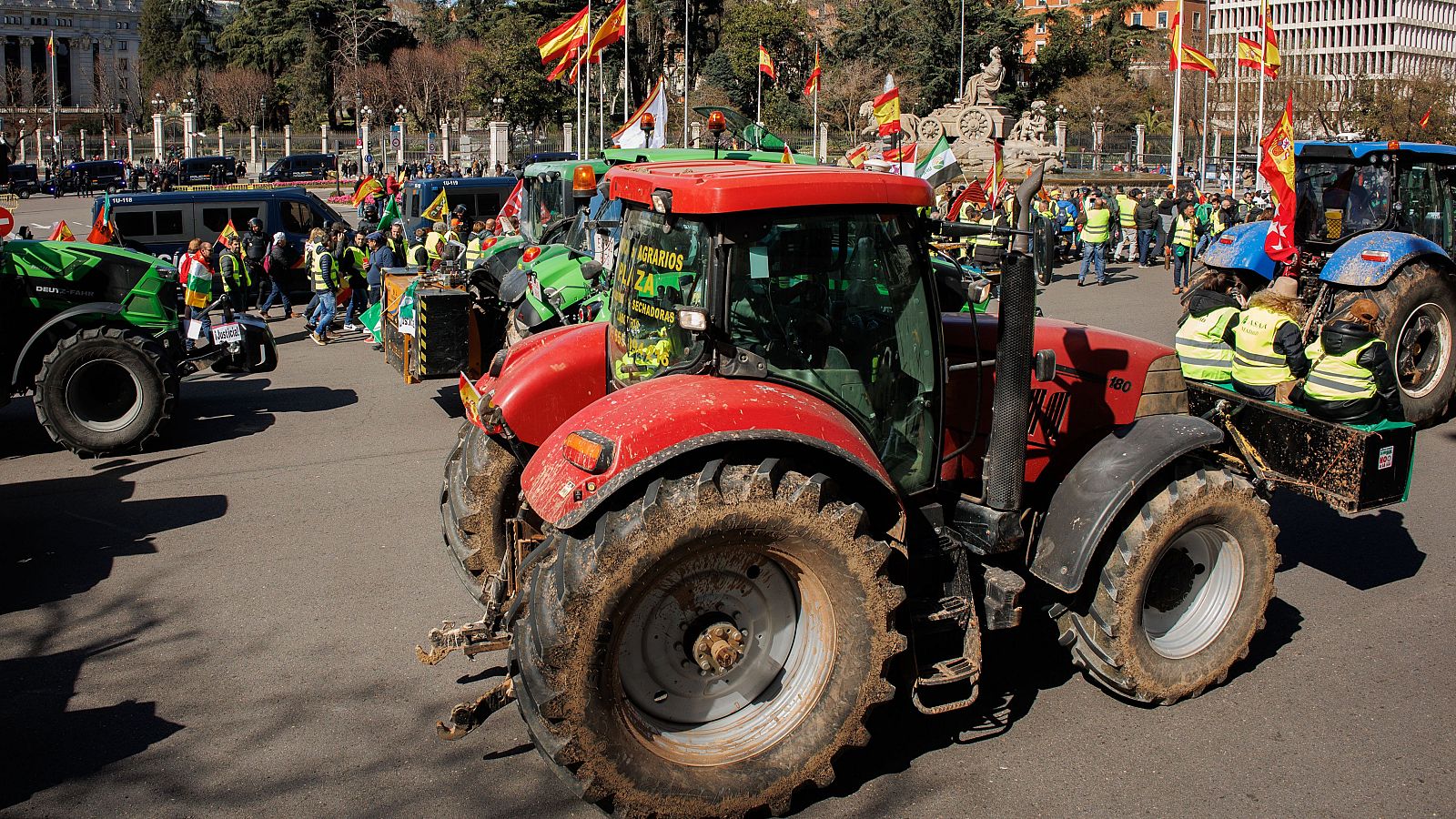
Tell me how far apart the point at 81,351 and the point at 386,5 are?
6762cm

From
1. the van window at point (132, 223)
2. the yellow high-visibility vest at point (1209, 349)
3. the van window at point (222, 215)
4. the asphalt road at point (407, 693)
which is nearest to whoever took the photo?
the asphalt road at point (407, 693)

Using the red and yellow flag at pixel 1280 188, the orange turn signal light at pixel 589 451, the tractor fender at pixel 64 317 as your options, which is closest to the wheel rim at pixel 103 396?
the tractor fender at pixel 64 317

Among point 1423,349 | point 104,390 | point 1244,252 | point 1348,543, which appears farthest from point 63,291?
point 1423,349

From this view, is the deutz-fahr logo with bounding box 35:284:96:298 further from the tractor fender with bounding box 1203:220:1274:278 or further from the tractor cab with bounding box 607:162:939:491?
the tractor fender with bounding box 1203:220:1274:278

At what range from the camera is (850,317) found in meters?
4.65

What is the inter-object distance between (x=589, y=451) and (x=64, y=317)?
8087mm

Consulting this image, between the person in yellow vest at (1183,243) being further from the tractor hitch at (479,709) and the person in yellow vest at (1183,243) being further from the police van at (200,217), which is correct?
the tractor hitch at (479,709)

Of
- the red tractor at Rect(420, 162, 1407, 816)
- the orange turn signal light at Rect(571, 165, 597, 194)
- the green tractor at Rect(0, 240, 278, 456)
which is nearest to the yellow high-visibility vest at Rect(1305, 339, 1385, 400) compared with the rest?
the red tractor at Rect(420, 162, 1407, 816)

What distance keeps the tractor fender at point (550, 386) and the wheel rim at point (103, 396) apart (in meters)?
5.88

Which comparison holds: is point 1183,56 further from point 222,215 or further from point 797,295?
point 797,295

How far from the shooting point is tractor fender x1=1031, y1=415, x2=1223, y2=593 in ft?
16.1

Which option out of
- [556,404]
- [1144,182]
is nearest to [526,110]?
[1144,182]

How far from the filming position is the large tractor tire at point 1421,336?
1057 cm

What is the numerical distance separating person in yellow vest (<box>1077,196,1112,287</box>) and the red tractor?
53.3ft
